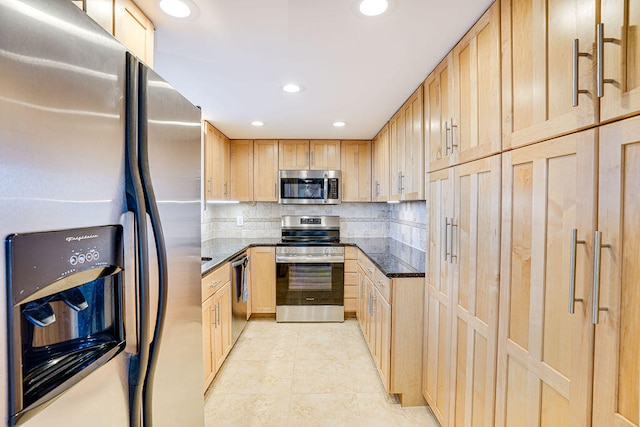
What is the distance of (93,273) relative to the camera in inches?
Answer: 26.3

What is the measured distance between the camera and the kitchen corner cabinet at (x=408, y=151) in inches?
87.5

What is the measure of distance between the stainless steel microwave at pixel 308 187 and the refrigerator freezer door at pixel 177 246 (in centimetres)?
265

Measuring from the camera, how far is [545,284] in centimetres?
99

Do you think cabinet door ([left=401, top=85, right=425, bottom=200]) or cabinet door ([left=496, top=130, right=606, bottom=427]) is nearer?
cabinet door ([left=496, top=130, right=606, bottom=427])

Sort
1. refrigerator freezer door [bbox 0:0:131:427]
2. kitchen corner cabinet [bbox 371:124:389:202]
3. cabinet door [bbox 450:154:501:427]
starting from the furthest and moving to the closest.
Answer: kitchen corner cabinet [bbox 371:124:389:202]
cabinet door [bbox 450:154:501:427]
refrigerator freezer door [bbox 0:0:131:427]

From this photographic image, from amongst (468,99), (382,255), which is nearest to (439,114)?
(468,99)

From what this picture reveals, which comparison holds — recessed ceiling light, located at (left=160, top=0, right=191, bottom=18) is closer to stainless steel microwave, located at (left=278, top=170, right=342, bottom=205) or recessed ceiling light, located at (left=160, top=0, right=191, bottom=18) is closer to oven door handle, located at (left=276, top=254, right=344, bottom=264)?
stainless steel microwave, located at (left=278, top=170, right=342, bottom=205)

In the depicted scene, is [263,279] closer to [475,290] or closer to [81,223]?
[475,290]

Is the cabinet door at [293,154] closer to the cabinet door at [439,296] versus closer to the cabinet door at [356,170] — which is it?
the cabinet door at [356,170]

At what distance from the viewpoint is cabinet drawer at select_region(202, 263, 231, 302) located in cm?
214

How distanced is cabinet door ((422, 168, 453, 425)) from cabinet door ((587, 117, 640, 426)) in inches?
34.5

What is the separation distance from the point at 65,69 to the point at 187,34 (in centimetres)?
113

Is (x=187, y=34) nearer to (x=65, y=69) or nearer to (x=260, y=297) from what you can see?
(x=65, y=69)

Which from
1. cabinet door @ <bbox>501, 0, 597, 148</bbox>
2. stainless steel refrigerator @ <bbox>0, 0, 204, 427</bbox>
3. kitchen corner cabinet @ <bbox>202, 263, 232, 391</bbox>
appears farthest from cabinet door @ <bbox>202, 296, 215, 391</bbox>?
cabinet door @ <bbox>501, 0, 597, 148</bbox>
